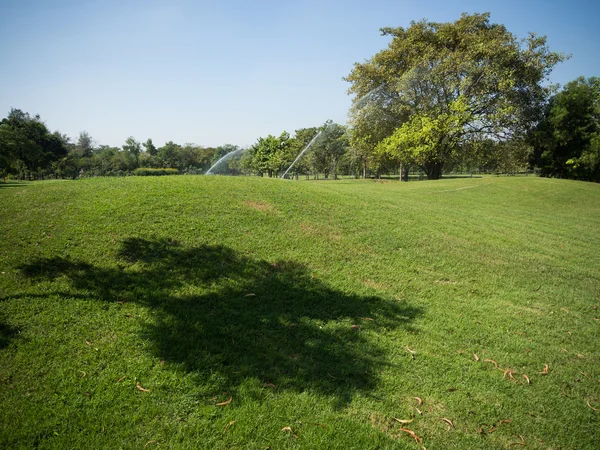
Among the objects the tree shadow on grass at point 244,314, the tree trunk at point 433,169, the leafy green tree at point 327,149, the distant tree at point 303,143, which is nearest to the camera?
the tree shadow on grass at point 244,314

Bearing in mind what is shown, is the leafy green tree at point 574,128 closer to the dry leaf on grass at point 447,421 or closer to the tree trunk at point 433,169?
the tree trunk at point 433,169

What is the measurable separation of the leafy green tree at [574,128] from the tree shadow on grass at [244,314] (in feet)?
132

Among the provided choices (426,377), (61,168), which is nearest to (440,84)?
(426,377)

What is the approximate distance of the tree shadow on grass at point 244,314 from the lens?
145 inches

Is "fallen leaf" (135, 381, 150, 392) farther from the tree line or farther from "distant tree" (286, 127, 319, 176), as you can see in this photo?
"distant tree" (286, 127, 319, 176)

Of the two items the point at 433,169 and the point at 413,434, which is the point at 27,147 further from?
the point at 413,434

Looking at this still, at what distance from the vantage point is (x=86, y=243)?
20.3ft

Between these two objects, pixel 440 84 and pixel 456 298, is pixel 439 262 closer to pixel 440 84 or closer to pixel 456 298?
pixel 456 298

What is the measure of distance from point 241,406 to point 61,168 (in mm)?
68640

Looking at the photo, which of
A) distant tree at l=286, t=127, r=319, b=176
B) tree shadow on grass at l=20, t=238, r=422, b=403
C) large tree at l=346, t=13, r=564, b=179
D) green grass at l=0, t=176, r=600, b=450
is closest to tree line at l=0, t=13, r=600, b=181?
large tree at l=346, t=13, r=564, b=179

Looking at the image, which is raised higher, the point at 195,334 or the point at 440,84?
the point at 440,84

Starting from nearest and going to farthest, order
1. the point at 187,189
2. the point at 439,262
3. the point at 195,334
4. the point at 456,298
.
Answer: the point at 195,334 → the point at 456,298 → the point at 439,262 → the point at 187,189

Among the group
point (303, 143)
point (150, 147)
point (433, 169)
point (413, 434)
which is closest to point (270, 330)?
point (413, 434)

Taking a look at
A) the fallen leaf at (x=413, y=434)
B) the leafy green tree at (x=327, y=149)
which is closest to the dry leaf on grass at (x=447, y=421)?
the fallen leaf at (x=413, y=434)
